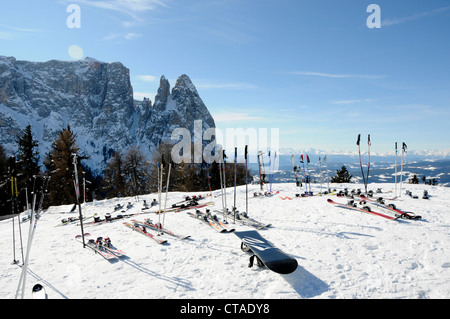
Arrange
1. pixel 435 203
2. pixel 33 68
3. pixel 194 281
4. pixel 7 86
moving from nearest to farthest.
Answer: pixel 194 281 → pixel 435 203 → pixel 7 86 → pixel 33 68

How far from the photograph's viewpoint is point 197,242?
1127 centimetres

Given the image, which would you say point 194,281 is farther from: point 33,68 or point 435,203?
point 33,68

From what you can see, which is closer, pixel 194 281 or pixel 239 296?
pixel 239 296

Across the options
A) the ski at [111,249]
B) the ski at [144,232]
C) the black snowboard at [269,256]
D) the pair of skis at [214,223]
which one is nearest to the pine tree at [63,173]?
the ski at [144,232]

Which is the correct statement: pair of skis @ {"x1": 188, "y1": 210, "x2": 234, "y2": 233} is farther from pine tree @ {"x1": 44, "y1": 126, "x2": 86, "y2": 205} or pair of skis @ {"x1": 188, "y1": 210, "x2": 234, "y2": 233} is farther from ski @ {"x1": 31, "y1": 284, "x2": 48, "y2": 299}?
pine tree @ {"x1": 44, "y1": 126, "x2": 86, "y2": 205}

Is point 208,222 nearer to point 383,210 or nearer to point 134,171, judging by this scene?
point 383,210

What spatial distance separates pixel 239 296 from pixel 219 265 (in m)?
2.11

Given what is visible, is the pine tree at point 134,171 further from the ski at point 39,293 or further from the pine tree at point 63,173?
the ski at point 39,293

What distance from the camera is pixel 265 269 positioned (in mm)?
8039

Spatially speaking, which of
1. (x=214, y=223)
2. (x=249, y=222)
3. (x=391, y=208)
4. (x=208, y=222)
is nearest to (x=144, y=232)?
(x=208, y=222)

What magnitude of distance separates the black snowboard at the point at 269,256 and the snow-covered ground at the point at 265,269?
47 cm

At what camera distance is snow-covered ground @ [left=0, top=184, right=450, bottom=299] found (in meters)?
6.76

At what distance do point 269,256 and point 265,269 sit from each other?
0.72 meters
